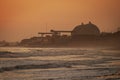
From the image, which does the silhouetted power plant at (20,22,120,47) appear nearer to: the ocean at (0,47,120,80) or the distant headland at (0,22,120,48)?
the distant headland at (0,22,120,48)

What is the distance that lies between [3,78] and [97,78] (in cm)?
574

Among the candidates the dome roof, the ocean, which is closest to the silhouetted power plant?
the dome roof

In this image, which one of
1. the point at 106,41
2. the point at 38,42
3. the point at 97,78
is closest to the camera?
the point at 97,78

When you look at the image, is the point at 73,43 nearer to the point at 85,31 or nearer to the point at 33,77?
the point at 85,31

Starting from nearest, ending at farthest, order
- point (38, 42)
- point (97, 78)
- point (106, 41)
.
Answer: point (97, 78) → point (106, 41) → point (38, 42)

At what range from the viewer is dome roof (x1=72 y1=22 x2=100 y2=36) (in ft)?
504

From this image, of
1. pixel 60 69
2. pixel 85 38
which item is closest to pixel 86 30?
pixel 85 38

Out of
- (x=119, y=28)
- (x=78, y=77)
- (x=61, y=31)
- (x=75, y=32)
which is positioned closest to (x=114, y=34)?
(x=119, y=28)

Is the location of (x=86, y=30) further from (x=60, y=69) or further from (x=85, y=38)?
(x=60, y=69)

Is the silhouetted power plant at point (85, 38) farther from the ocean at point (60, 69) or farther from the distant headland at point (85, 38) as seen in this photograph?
the ocean at point (60, 69)

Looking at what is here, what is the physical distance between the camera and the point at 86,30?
155000mm

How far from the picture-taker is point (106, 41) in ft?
504

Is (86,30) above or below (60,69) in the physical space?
above

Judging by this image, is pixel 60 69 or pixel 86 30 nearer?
pixel 60 69
